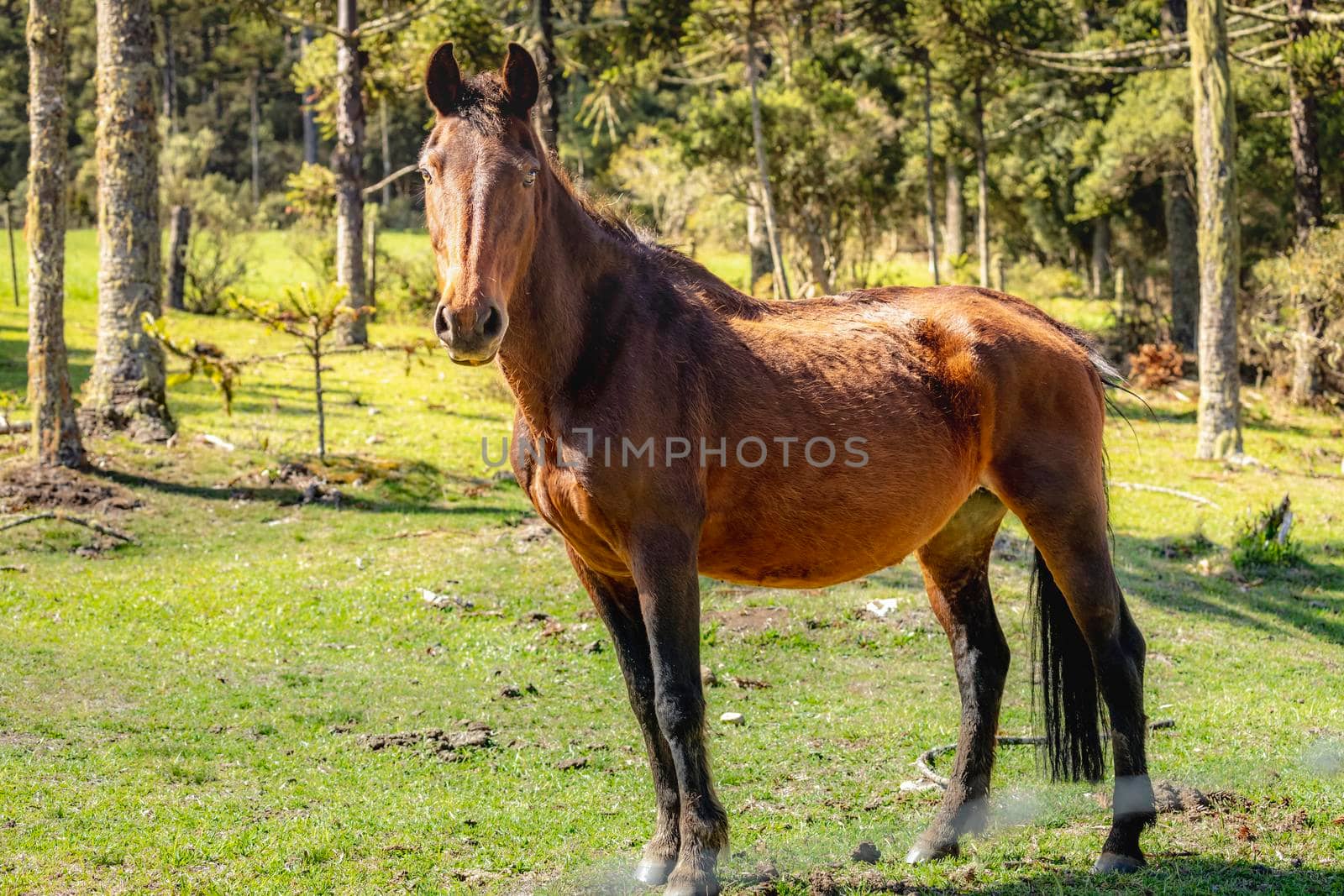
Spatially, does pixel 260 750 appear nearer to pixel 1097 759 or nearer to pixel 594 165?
pixel 1097 759

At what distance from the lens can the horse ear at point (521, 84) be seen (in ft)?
12.8

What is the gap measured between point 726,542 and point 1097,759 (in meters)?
2.21

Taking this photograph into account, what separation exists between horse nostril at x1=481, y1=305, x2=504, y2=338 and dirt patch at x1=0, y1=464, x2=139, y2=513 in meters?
9.28

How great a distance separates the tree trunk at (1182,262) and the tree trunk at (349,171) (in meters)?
16.9

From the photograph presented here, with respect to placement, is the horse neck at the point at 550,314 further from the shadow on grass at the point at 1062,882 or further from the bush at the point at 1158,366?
the bush at the point at 1158,366

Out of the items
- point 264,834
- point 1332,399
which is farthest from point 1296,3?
point 264,834

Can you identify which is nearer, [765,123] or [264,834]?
[264,834]

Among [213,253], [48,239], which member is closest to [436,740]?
[48,239]

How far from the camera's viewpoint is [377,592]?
9.68 metres

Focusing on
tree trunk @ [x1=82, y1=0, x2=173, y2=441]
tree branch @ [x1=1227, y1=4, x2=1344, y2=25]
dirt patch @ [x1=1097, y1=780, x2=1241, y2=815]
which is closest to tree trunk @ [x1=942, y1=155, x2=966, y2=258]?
tree branch @ [x1=1227, y1=4, x2=1344, y2=25]

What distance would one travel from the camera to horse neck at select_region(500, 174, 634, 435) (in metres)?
4.09

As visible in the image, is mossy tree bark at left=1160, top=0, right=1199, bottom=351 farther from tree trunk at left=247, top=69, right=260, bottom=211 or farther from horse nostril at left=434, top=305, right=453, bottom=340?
tree trunk at left=247, top=69, right=260, bottom=211

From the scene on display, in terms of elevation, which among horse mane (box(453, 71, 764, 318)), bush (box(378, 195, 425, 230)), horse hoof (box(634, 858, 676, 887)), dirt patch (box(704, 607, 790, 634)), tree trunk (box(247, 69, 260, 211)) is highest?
tree trunk (box(247, 69, 260, 211))

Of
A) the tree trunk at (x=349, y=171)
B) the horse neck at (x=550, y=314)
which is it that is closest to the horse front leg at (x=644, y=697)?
the horse neck at (x=550, y=314)
